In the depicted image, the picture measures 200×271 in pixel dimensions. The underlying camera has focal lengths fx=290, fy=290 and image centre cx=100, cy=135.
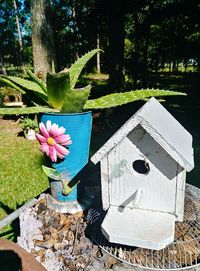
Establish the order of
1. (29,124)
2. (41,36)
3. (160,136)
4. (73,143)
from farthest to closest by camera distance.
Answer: (29,124)
(41,36)
(73,143)
(160,136)

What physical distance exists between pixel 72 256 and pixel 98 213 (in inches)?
11.2

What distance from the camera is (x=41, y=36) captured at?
189 inches

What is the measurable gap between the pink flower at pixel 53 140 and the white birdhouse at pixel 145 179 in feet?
0.74

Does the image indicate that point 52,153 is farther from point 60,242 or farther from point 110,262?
point 110,262

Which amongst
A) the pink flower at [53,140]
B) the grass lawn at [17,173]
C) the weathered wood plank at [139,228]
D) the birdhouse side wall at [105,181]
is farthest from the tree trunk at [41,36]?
the weathered wood plank at [139,228]

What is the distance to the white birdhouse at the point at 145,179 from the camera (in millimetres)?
1214

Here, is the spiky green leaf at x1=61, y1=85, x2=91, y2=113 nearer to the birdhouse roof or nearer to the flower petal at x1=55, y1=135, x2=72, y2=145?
the flower petal at x1=55, y1=135, x2=72, y2=145

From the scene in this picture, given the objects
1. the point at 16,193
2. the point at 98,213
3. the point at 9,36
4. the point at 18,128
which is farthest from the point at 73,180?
the point at 9,36

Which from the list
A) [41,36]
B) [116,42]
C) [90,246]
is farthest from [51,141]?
[116,42]

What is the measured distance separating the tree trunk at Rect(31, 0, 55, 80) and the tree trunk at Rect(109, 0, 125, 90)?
6.55ft

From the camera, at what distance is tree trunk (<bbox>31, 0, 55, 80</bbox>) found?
187 inches

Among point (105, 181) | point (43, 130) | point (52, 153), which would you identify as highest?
point (43, 130)

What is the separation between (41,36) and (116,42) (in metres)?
2.33

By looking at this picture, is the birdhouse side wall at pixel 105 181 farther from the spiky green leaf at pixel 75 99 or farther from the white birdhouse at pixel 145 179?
the spiky green leaf at pixel 75 99
